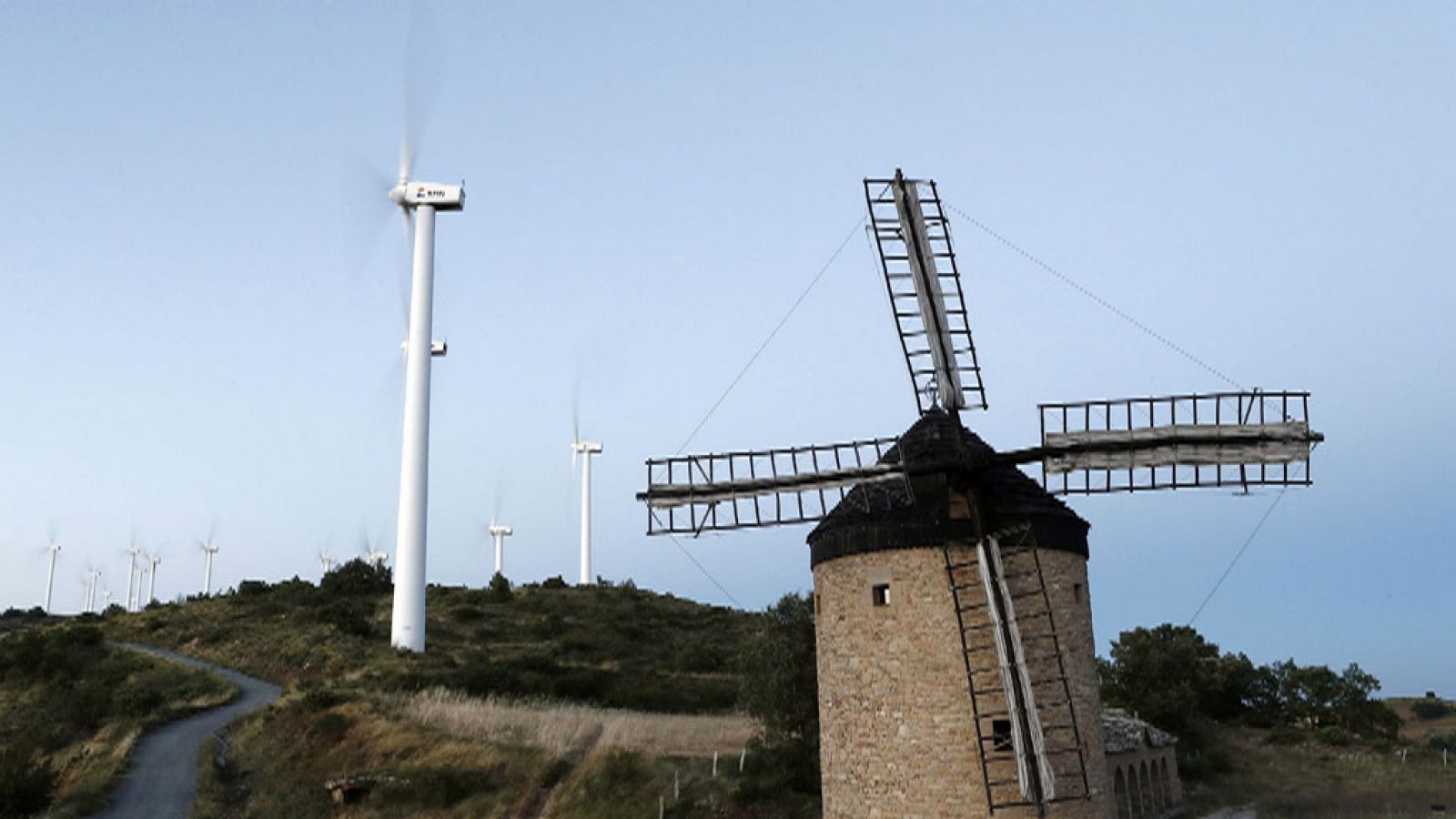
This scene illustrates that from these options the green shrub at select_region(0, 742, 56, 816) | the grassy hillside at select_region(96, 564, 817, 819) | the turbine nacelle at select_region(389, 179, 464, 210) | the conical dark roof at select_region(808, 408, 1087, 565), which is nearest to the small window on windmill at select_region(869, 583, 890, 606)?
the conical dark roof at select_region(808, 408, 1087, 565)

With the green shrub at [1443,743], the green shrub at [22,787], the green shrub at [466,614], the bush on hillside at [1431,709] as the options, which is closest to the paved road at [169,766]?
the green shrub at [22,787]

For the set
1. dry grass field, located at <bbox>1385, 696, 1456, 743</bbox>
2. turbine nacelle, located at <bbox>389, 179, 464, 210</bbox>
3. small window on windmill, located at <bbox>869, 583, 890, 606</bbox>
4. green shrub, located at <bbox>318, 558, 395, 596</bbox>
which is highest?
turbine nacelle, located at <bbox>389, 179, 464, 210</bbox>

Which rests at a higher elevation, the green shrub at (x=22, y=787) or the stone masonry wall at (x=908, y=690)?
the stone masonry wall at (x=908, y=690)

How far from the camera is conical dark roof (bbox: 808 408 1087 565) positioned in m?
17.8

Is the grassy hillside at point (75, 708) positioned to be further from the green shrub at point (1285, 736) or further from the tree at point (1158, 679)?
the green shrub at point (1285, 736)

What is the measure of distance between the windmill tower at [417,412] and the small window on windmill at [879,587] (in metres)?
33.6

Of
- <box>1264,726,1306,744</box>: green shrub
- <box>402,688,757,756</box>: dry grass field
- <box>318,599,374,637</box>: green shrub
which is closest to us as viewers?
<box>402,688,757,756</box>: dry grass field

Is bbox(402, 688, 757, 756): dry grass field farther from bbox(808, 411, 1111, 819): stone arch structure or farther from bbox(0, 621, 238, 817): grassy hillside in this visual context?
bbox(808, 411, 1111, 819): stone arch structure

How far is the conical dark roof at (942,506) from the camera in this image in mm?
17828

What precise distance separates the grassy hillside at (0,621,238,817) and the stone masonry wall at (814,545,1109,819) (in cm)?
2028

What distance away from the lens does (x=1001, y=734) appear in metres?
17.4

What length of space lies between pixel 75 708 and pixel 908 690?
1386 inches

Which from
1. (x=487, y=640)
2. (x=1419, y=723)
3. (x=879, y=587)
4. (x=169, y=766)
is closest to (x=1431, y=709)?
(x=1419, y=723)

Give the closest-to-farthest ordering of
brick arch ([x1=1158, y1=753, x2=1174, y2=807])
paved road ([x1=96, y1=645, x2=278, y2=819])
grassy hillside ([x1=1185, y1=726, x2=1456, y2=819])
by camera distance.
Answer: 1. paved road ([x1=96, y1=645, x2=278, y2=819])
2. grassy hillside ([x1=1185, y1=726, x2=1456, y2=819])
3. brick arch ([x1=1158, y1=753, x2=1174, y2=807])
